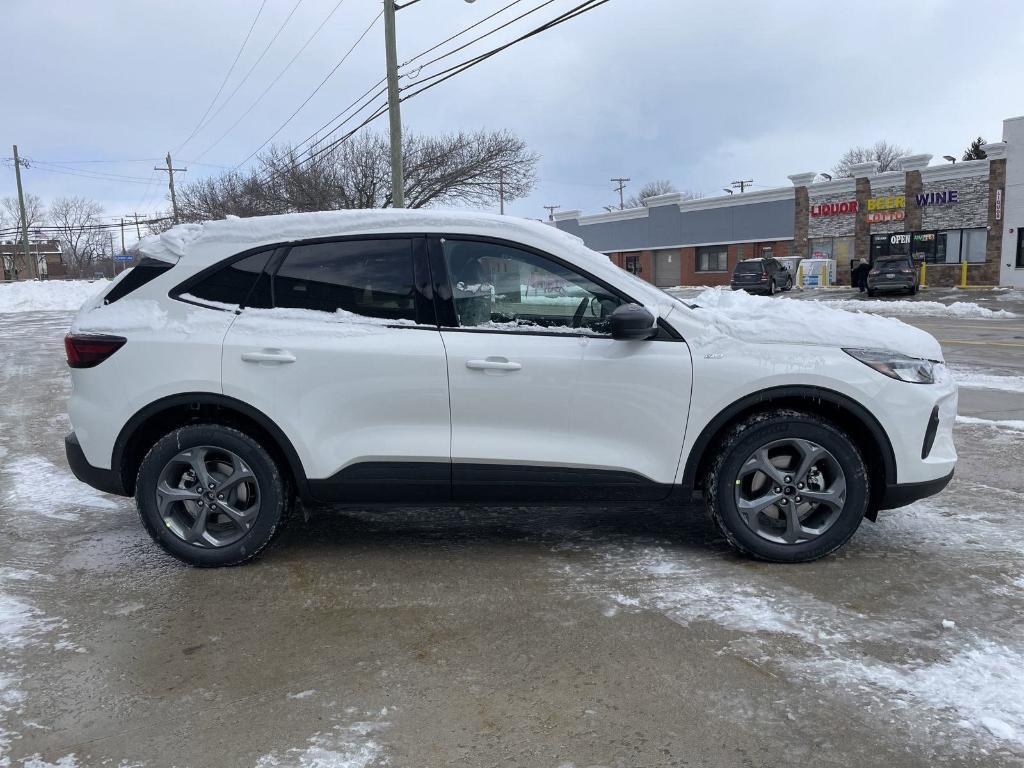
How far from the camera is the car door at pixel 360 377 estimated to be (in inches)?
149

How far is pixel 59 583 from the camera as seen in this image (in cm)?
389

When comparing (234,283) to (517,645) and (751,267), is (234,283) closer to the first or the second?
(517,645)

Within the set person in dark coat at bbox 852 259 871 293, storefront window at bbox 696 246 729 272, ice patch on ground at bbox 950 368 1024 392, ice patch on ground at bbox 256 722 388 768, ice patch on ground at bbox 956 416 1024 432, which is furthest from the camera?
storefront window at bbox 696 246 729 272

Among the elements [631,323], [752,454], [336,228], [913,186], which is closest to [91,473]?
[336,228]

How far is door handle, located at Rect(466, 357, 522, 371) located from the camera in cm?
373

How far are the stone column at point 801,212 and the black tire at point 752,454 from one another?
40.7 m

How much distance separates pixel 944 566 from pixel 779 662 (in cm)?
145

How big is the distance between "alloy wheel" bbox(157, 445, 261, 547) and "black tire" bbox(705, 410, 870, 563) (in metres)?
2.33

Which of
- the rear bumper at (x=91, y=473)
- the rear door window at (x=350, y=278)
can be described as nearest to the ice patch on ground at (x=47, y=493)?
the rear bumper at (x=91, y=473)

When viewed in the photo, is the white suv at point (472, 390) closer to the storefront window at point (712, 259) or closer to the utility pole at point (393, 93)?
the utility pole at point (393, 93)

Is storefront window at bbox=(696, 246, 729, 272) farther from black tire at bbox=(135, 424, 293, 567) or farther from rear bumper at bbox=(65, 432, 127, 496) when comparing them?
rear bumper at bbox=(65, 432, 127, 496)

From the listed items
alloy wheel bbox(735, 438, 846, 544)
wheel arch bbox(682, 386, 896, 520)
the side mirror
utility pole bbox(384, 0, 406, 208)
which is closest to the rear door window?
the side mirror

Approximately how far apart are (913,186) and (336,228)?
39056 millimetres

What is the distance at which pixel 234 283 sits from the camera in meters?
3.99
